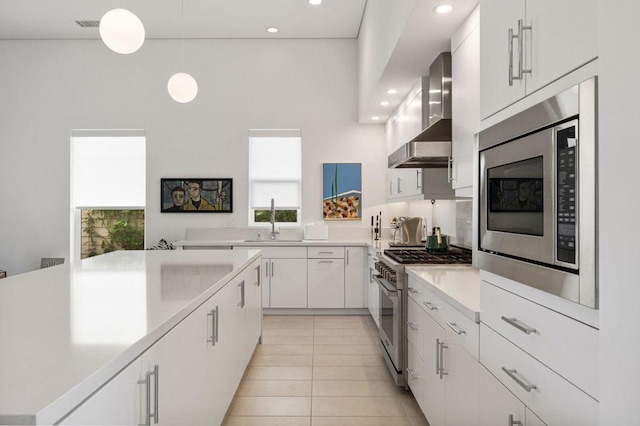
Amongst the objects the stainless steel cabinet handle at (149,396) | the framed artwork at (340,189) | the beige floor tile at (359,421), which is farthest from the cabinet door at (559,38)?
the framed artwork at (340,189)

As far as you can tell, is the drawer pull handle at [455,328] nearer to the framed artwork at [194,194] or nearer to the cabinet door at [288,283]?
the cabinet door at [288,283]

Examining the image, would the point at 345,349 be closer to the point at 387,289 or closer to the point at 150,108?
the point at 387,289

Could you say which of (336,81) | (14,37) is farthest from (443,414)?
(14,37)

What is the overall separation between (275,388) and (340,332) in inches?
60.8

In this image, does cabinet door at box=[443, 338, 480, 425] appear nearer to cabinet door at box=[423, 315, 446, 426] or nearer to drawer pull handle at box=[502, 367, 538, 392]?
cabinet door at box=[423, 315, 446, 426]

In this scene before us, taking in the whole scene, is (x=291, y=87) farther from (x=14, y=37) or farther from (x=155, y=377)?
(x=155, y=377)

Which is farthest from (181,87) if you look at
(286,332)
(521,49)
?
(521,49)

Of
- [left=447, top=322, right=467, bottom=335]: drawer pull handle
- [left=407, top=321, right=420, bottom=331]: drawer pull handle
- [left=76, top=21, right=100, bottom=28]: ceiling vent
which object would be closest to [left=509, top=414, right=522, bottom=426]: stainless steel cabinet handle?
[left=447, top=322, right=467, bottom=335]: drawer pull handle

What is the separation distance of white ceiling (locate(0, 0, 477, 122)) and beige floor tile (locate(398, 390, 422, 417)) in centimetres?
243

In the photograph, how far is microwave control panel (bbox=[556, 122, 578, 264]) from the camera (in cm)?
100

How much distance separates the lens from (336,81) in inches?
228

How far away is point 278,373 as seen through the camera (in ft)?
11.2

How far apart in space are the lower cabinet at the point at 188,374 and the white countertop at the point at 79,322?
44mm

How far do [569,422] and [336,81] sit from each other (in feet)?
17.1
